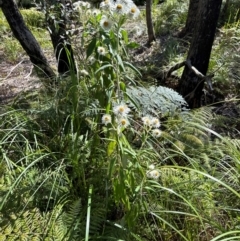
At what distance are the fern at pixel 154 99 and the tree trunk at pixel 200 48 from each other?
0.75m

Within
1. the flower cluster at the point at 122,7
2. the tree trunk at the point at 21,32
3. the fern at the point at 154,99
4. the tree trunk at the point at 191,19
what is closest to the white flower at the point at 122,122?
the flower cluster at the point at 122,7

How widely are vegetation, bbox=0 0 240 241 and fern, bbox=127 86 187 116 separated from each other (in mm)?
11

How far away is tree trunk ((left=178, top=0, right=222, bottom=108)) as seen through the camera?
3268 millimetres

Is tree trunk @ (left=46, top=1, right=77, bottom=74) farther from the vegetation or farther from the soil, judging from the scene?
the soil

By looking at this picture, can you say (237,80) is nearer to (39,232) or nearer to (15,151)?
(15,151)

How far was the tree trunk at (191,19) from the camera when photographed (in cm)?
486

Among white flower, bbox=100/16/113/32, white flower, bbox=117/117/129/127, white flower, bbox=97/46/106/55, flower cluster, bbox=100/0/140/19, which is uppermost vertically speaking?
flower cluster, bbox=100/0/140/19

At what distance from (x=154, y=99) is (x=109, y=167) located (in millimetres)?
1084

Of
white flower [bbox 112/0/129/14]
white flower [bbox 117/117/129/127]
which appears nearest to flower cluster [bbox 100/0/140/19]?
white flower [bbox 112/0/129/14]

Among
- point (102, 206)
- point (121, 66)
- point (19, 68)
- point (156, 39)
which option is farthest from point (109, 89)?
point (156, 39)

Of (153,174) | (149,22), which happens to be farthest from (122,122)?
(149,22)

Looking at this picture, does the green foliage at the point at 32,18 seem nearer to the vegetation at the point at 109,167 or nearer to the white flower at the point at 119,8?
the vegetation at the point at 109,167

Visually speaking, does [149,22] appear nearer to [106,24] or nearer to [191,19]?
[191,19]

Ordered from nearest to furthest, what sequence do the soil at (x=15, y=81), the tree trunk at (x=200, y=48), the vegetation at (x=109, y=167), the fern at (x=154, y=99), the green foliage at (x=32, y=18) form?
the vegetation at (x=109, y=167)
the fern at (x=154, y=99)
the tree trunk at (x=200, y=48)
the soil at (x=15, y=81)
the green foliage at (x=32, y=18)
